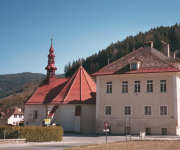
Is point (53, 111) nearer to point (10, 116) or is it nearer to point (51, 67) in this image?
point (51, 67)

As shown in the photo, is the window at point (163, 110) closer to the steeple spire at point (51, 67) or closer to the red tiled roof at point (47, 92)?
the red tiled roof at point (47, 92)

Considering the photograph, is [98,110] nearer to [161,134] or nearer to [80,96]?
[80,96]

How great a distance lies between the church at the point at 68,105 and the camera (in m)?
37.3

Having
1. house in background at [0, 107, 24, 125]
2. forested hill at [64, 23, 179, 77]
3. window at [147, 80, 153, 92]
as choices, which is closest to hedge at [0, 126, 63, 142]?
window at [147, 80, 153, 92]

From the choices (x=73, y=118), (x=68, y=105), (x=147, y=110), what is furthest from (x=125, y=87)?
(x=68, y=105)

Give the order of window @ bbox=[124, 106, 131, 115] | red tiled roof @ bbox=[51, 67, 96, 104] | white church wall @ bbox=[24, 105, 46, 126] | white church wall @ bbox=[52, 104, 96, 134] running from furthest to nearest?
white church wall @ bbox=[24, 105, 46, 126], red tiled roof @ bbox=[51, 67, 96, 104], white church wall @ bbox=[52, 104, 96, 134], window @ bbox=[124, 106, 131, 115]

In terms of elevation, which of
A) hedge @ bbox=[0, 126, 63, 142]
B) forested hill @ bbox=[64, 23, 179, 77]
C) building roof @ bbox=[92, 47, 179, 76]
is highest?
forested hill @ bbox=[64, 23, 179, 77]

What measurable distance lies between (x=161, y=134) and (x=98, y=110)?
29.1ft

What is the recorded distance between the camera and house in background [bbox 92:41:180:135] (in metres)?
30.2

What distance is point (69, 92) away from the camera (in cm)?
3994

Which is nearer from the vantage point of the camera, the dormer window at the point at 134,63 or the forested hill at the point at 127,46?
the dormer window at the point at 134,63

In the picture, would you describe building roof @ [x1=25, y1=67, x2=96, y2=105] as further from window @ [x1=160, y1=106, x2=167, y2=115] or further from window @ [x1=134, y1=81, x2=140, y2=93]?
window @ [x1=160, y1=106, x2=167, y2=115]

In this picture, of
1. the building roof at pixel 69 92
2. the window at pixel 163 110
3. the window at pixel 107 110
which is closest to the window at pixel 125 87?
the window at pixel 107 110

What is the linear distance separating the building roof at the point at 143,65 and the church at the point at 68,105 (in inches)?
270
